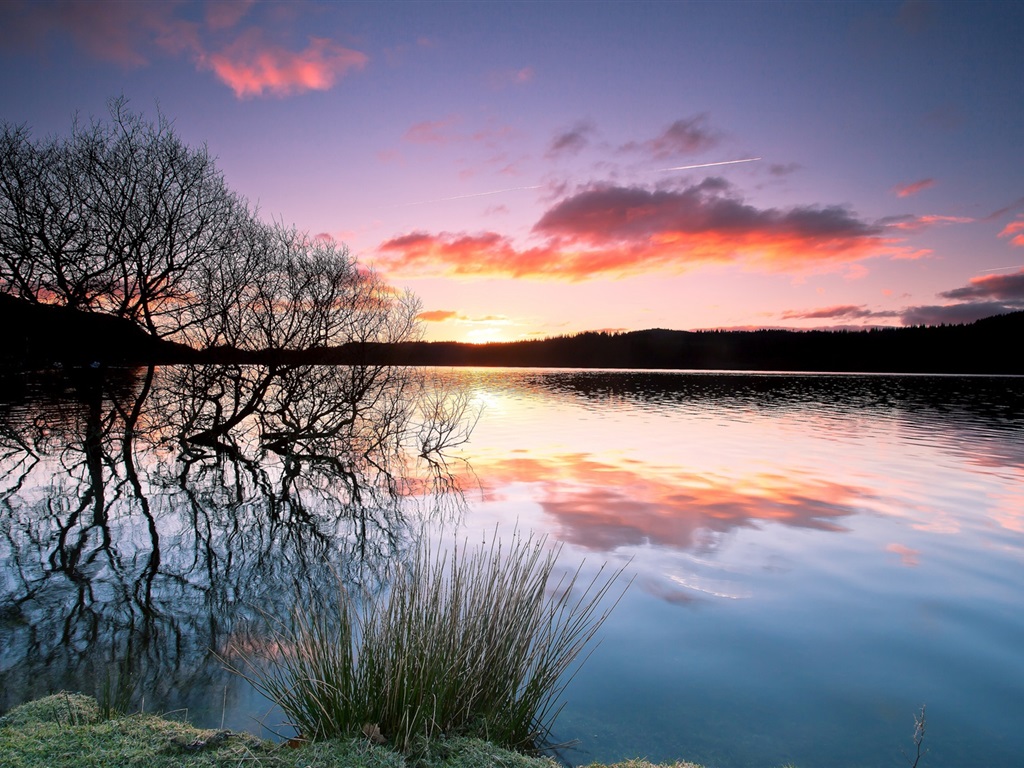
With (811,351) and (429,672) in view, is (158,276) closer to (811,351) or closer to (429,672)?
(429,672)

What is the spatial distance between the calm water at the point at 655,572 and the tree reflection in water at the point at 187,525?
0.06 m

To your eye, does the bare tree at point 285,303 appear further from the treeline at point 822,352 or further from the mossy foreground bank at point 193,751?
the treeline at point 822,352

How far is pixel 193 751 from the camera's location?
3389mm

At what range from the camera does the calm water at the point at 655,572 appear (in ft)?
17.6

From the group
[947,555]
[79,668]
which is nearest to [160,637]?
[79,668]

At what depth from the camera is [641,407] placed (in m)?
40.5

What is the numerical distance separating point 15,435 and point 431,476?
17771 mm

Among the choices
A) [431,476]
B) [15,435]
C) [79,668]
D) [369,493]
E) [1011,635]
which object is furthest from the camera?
[15,435]

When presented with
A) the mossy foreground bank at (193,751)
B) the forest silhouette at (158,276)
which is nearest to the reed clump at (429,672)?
the mossy foreground bank at (193,751)

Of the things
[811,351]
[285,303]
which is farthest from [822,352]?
[285,303]

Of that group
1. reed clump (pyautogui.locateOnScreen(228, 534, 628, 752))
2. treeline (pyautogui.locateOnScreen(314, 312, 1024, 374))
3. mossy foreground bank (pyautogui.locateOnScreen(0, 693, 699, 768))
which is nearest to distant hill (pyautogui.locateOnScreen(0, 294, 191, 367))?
mossy foreground bank (pyautogui.locateOnScreen(0, 693, 699, 768))

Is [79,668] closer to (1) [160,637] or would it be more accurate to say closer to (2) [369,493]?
(1) [160,637]

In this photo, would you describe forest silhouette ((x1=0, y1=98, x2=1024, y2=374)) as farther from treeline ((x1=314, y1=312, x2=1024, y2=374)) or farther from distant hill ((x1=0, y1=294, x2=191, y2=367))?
treeline ((x1=314, y1=312, x2=1024, y2=374))

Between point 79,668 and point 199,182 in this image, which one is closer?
point 79,668
